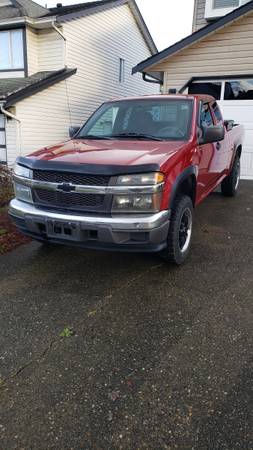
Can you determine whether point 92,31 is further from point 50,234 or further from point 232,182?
point 50,234

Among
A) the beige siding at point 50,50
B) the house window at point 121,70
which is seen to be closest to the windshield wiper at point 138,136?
the beige siding at point 50,50

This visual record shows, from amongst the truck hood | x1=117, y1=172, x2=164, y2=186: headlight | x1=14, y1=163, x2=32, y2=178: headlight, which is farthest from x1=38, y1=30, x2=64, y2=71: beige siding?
x1=117, y1=172, x2=164, y2=186: headlight

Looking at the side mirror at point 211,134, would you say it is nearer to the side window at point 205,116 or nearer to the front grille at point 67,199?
the side window at point 205,116

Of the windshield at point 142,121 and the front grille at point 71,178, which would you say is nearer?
the front grille at point 71,178

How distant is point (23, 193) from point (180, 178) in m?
1.65

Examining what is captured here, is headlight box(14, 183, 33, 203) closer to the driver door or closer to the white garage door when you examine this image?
the driver door

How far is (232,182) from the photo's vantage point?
741 cm

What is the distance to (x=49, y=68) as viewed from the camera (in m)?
13.8

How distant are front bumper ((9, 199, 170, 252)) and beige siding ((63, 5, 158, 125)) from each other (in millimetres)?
12118

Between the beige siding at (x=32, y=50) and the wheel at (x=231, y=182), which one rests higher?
the beige siding at (x=32, y=50)

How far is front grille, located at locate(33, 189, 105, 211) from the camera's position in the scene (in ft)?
10.8

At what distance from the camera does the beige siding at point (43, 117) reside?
41.3ft

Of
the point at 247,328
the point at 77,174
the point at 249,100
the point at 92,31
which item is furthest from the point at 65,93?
the point at 247,328

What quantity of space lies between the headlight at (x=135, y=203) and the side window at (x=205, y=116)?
189cm
